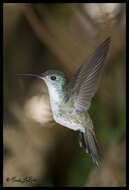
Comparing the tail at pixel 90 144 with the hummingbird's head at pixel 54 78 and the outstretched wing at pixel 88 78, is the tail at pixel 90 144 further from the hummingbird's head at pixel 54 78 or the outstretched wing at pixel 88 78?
the hummingbird's head at pixel 54 78

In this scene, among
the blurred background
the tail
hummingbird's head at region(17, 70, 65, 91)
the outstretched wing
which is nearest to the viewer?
the outstretched wing

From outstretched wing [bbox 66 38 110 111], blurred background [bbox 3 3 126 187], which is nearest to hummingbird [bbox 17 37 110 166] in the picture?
outstretched wing [bbox 66 38 110 111]

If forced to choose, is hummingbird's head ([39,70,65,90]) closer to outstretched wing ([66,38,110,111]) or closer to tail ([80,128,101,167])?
outstretched wing ([66,38,110,111])

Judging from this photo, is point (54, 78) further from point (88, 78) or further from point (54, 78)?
Result: point (88, 78)

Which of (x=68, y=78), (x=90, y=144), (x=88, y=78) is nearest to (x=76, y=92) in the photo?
(x=88, y=78)

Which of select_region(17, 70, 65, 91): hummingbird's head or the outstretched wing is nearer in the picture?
the outstretched wing

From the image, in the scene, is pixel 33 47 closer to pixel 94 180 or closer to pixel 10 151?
pixel 10 151
